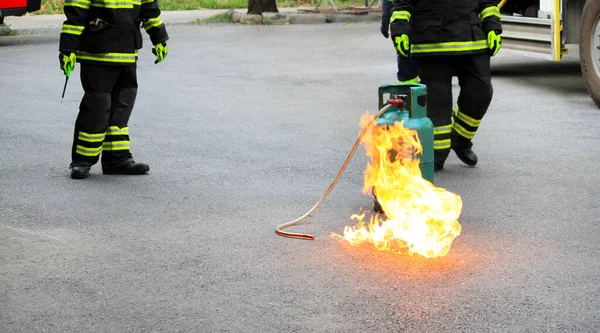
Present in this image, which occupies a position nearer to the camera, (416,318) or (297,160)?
(416,318)

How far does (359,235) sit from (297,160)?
95.4 inches

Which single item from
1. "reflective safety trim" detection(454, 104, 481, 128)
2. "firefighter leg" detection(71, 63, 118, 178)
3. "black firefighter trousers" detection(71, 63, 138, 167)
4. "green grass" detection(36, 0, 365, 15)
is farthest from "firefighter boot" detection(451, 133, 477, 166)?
"green grass" detection(36, 0, 365, 15)

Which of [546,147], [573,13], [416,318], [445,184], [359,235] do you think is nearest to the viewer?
[416,318]

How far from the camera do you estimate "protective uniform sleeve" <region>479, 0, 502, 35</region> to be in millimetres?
7262

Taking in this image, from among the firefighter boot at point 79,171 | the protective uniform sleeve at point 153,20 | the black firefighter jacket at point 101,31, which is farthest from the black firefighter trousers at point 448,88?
the firefighter boot at point 79,171

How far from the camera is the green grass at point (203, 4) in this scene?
28.5 metres

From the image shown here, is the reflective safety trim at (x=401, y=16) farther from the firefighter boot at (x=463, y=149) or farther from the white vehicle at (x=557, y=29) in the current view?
the white vehicle at (x=557, y=29)

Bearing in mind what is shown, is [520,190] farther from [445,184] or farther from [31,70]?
[31,70]

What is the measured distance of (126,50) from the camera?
757 centimetres

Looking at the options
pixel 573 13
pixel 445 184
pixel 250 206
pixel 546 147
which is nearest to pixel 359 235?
pixel 250 206

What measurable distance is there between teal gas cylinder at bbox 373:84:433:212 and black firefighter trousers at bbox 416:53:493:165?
1.11m

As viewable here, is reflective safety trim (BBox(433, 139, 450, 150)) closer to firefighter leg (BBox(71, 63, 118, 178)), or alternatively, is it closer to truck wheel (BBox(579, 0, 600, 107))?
firefighter leg (BBox(71, 63, 118, 178))

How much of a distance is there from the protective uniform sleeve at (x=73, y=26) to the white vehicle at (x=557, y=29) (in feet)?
18.0

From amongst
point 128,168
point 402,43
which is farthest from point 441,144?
point 128,168
